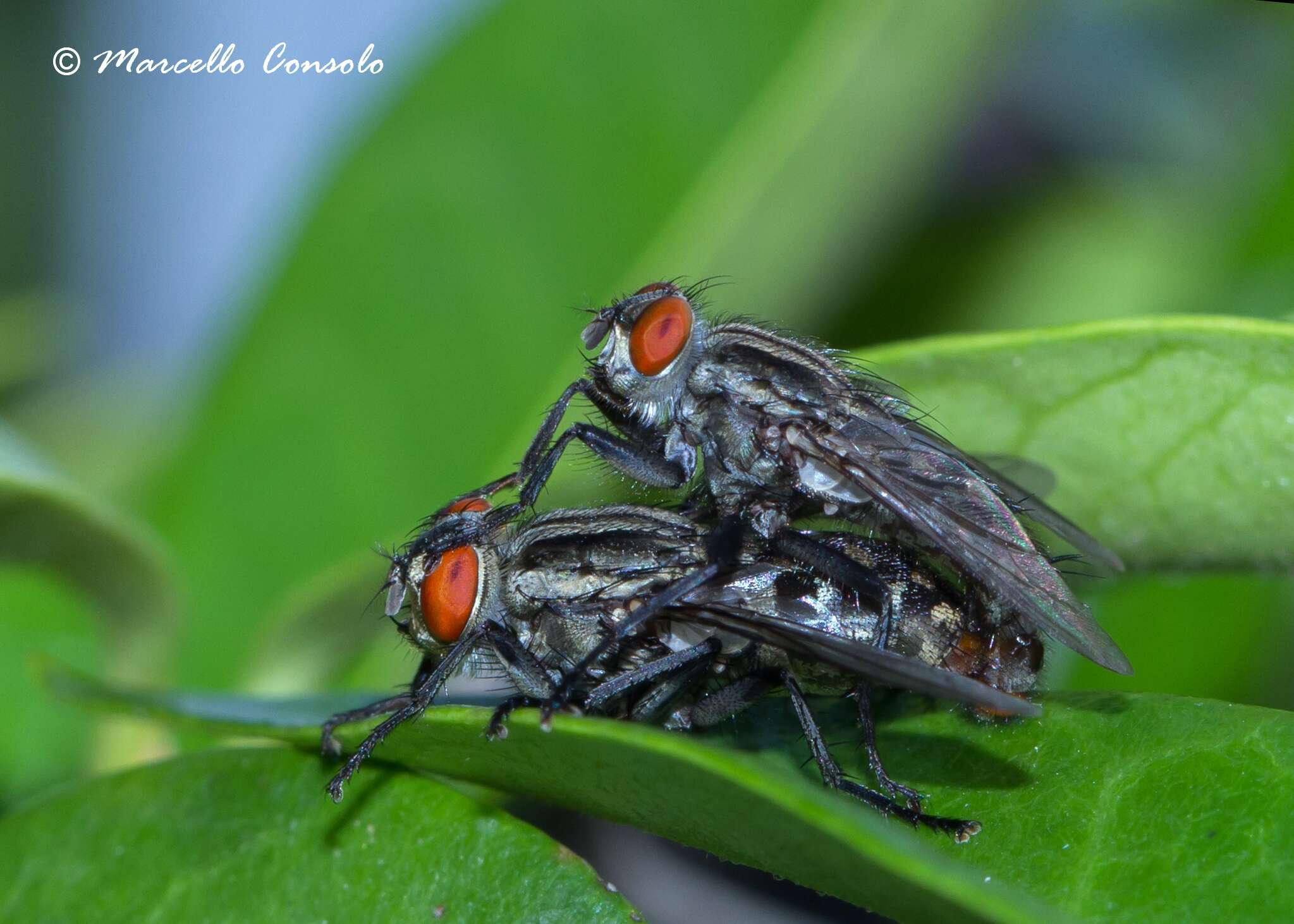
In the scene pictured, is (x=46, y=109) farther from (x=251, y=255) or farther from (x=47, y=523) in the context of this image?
(x=47, y=523)

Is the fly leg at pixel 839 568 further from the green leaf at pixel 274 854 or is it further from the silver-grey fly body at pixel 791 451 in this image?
the green leaf at pixel 274 854

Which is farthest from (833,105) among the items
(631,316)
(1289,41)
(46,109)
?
(46,109)

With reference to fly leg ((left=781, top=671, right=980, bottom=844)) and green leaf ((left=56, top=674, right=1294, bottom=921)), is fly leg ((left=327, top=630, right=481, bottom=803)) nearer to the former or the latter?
green leaf ((left=56, top=674, right=1294, bottom=921))

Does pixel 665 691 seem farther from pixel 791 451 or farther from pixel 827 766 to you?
pixel 791 451

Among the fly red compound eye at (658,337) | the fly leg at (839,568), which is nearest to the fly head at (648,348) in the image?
the fly red compound eye at (658,337)

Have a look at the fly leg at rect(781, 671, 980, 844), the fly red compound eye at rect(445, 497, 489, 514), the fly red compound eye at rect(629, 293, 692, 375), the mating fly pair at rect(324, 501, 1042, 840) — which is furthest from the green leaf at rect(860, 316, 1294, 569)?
the fly red compound eye at rect(445, 497, 489, 514)

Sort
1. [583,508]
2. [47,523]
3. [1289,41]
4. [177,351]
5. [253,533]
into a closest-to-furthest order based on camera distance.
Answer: [47,523] < [583,508] < [253,533] < [1289,41] < [177,351]
